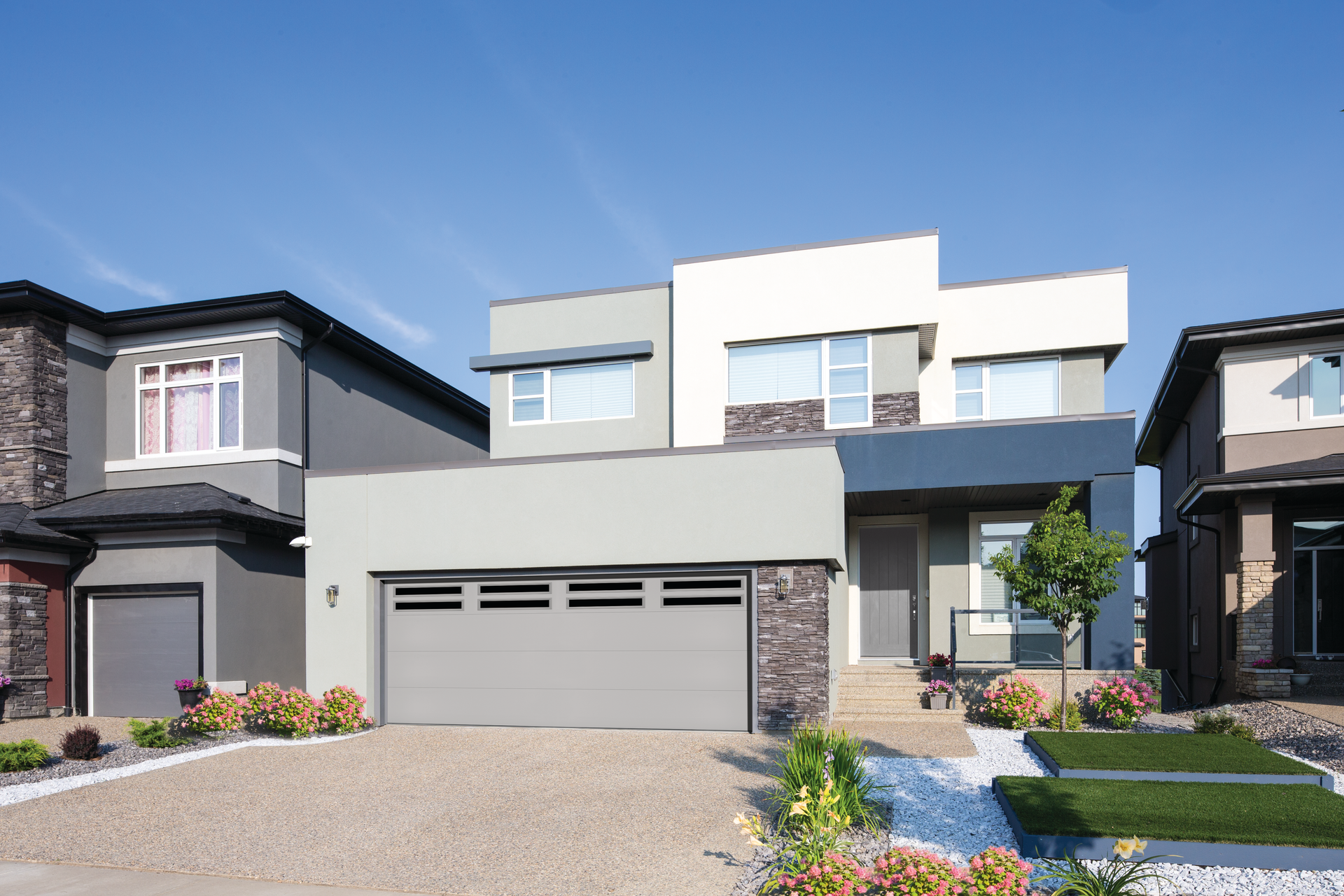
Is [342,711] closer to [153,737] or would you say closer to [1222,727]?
[153,737]

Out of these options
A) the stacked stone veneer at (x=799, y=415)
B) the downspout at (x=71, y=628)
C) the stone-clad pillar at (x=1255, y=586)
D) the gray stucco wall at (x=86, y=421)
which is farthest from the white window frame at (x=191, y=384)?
the stone-clad pillar at (x=1255, y=586)

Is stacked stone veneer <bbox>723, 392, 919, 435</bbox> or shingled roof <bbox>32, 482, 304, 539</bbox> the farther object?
stacked stone veneer <bbox>723, 392, 919, 435</bbox>

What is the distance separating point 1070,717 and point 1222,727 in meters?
1.77

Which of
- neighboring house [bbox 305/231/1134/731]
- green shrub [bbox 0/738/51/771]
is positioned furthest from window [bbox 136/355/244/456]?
green shrub [bbox 0/738/51/771]

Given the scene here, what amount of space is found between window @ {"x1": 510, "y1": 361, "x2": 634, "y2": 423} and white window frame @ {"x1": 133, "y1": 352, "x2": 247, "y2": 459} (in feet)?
15.9

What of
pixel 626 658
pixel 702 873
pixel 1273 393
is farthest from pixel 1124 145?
pixel 702 873

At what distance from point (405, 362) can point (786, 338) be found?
8.37 m

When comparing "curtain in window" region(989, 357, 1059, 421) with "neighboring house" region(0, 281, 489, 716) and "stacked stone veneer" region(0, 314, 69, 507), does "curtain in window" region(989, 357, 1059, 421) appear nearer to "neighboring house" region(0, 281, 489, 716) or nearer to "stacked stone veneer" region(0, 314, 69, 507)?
"neighboring house" region(0, 281, 489, 716)

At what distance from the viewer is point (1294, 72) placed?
18.4 ft

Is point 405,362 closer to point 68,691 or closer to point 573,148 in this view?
point 573,148

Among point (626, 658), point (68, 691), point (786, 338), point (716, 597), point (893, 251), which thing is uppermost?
point (893, 251)

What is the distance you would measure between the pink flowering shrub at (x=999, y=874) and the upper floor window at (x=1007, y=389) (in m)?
11.6

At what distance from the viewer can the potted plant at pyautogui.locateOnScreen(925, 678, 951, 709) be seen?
12.9 metres

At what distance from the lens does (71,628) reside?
14594mm
